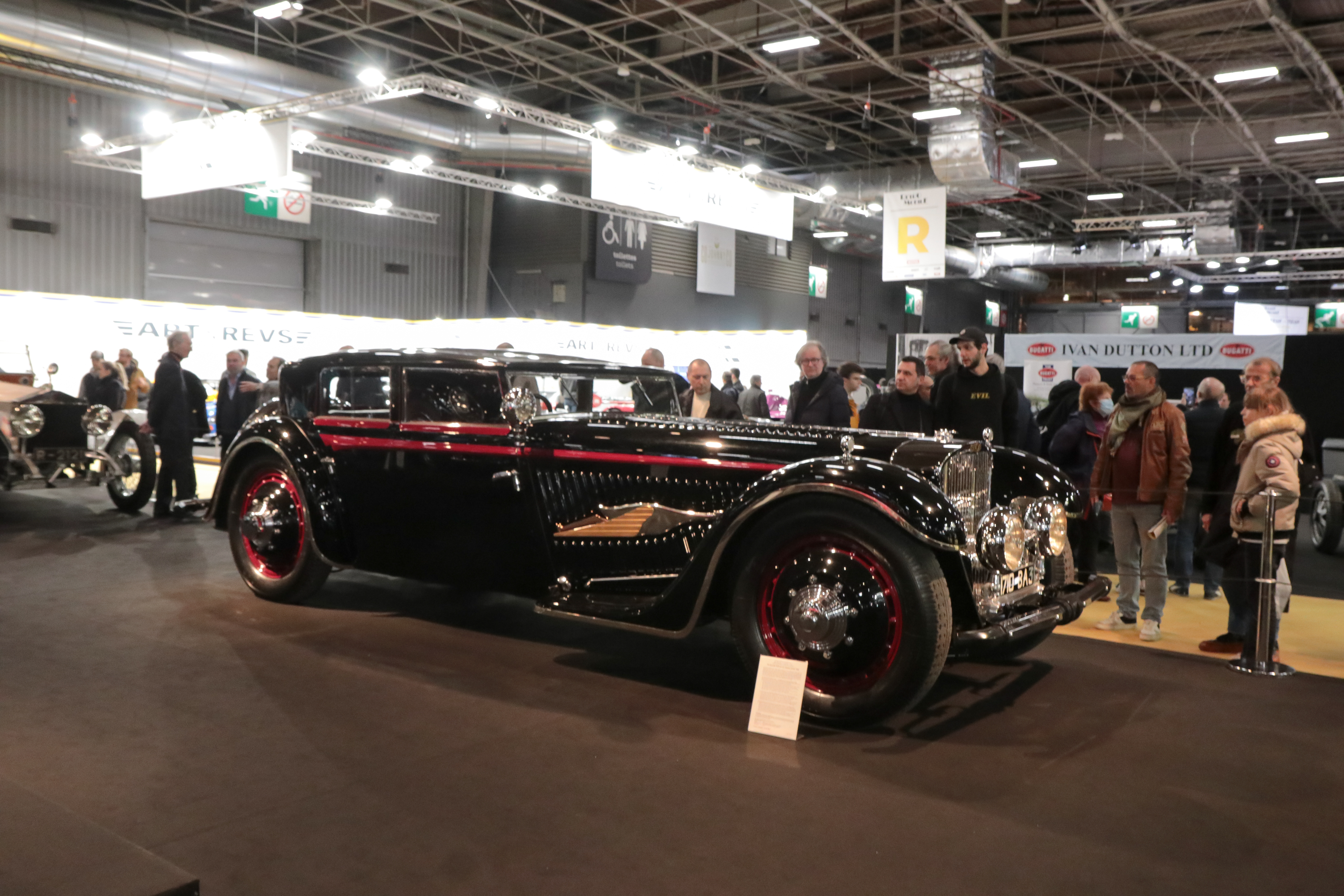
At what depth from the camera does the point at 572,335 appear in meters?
16.6

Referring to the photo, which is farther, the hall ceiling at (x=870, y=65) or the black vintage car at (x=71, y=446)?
the hall ceiling at (x=870, y=65)

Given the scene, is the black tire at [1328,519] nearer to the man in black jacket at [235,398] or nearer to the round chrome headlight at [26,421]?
the man in black jacket at [235,398]

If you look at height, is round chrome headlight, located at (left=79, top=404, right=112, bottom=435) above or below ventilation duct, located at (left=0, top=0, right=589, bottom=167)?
below

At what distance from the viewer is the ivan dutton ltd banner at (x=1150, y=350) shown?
44.2 feet

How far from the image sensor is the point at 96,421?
325 inches

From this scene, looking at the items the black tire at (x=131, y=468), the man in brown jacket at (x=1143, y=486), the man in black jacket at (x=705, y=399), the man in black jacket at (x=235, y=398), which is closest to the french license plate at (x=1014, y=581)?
the man in brown jacket at (x=1143, y=486)

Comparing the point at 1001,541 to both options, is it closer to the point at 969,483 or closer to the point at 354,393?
the point at 969,483

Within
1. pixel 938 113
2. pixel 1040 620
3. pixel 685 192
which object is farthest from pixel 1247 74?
pixel 1040 620

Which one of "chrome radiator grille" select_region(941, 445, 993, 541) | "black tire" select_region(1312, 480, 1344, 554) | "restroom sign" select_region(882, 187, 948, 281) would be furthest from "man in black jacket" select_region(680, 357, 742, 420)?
"restroom sign" select_region(882, 187, 948, 281)

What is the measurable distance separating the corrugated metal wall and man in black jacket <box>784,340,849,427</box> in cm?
1248

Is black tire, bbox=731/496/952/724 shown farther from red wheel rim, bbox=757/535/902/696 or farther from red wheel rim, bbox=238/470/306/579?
red wheel rim, bbox=238/470/306/579

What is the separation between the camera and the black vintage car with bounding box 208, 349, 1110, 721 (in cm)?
357

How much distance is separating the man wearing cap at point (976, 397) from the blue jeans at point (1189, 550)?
3.48 feet

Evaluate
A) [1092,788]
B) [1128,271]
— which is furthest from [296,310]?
[1128,271]
